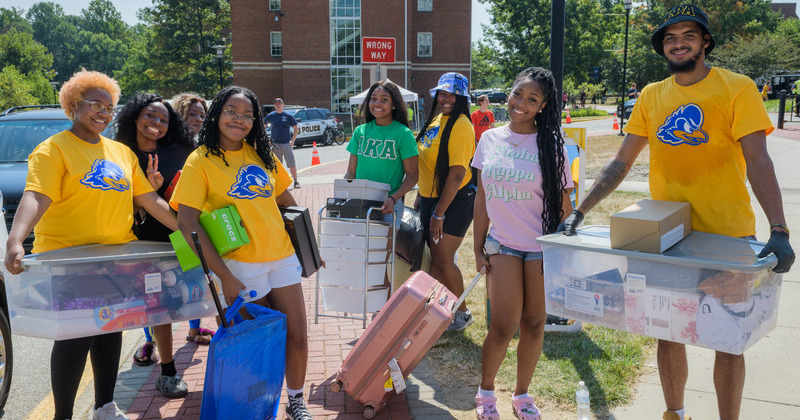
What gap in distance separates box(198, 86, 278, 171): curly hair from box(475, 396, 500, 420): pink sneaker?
1789mm

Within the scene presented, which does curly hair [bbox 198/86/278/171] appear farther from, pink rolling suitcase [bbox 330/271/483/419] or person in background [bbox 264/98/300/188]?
person in background [bbox 264/98/300/188]

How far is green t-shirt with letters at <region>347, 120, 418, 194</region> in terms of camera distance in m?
4.68

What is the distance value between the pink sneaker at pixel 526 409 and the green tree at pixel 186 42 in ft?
163

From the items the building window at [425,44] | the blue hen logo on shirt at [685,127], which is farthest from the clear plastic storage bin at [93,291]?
the building window at [425,44]

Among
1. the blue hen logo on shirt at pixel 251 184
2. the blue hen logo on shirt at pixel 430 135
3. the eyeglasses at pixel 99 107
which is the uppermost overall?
the eyeglasses at pixel 99 107

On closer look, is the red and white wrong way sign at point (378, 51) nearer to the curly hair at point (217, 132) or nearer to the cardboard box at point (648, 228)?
the curly hair at point (217, 132)

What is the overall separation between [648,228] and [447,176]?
2.25 m

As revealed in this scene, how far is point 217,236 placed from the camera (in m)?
3.19

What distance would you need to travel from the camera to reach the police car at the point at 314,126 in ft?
88.3

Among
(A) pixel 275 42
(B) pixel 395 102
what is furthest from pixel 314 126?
(B) pixel 395 102

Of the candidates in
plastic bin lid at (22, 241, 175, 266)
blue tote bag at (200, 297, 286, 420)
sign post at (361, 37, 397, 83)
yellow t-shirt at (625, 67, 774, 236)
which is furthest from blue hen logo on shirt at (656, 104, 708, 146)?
sign post at (361, 37, 397, 83)

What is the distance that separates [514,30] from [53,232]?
175 ft

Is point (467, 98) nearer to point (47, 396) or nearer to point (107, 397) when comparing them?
point (107, 397)

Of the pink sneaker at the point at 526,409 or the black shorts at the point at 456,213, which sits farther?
the black shorts at the point at 456,213
